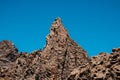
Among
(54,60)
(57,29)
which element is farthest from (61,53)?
(57,29)

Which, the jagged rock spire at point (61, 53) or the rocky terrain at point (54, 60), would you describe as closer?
the rocky terrain at point (54, 60)

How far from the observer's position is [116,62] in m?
51.5

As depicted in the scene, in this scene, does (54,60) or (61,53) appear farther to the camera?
(61,53)

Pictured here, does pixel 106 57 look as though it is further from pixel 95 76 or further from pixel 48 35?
pixel 48 35

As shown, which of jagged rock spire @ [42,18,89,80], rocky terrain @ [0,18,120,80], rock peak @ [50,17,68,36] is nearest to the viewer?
rocky terrain @ [0,18,120,80]

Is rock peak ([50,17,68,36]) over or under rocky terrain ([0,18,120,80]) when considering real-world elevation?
over

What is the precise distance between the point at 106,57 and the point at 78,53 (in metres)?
37.3

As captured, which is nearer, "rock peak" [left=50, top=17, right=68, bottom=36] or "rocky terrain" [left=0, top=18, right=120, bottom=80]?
"rocky terrain" [left=0, top=18, right=120, bottom=80]

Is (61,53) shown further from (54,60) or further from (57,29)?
(57,29)

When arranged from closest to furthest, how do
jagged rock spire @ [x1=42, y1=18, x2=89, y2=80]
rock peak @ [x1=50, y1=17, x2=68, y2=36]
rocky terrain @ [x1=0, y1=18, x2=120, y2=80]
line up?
rocky terrain @ [x1=0, y1=18, x2=120, y2=80], jagged rock spire @ [x1=42, y1=18, x2=89, y2=80], rock peak @ [x1=50, y1=17, x2=68, y2=36]

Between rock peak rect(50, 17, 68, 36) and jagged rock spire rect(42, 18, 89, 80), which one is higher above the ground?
rock peak rect(50, 17, 68, 36)

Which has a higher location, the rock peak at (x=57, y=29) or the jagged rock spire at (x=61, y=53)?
the rock peak at (x=57, y=29)

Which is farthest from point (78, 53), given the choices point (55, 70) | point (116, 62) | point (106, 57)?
point (116, 62)

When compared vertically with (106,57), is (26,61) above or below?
above
